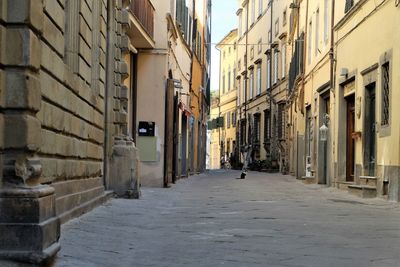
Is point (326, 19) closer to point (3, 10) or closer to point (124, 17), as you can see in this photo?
point (124, 17)

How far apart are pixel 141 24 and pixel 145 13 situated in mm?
793

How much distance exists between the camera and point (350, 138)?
63.4ft

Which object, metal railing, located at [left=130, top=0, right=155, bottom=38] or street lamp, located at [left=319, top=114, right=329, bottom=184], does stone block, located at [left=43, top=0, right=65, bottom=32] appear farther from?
street lamp, located at [left=319, top=114, right=329, bottom=184]

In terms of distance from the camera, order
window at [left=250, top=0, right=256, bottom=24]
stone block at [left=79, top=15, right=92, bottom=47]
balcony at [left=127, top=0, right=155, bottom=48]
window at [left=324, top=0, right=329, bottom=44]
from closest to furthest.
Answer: stone block at [left=79, top=15, right=92, bottom=47] → balcony at [left=127, top=0, right=155, bottom=48] → window at [left=324, top=0, right=329, bottom=44] → window at [left=250, top=0, right=256, bottom=24]

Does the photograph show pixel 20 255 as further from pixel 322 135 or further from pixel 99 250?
pixel 322 135

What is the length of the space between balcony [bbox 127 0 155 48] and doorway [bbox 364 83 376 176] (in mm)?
5754

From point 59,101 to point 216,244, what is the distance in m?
2.30

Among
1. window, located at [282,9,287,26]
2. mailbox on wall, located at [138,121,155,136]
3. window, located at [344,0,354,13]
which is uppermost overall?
window, located at [282,9,287,26]

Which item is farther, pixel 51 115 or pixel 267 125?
pixel 267 125

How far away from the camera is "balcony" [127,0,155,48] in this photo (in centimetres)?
1594

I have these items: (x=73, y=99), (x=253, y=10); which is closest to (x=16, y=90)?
(x=73, y=99)

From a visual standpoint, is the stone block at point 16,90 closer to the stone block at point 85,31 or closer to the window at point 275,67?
the stone block at point 85,31

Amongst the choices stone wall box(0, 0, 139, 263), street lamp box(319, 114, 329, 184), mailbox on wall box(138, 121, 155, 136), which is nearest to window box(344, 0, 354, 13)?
street lamp box(319, 114, 329, 184)

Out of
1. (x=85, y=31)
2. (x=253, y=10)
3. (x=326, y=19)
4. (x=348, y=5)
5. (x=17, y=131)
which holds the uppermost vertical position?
(x=253, y=10)
